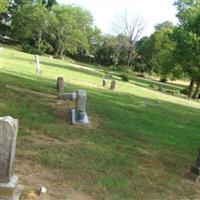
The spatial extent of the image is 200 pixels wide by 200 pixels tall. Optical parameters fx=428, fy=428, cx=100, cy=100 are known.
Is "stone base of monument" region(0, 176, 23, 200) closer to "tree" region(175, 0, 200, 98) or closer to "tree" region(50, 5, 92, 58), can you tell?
"tree" region(175, 0, 200, 98)

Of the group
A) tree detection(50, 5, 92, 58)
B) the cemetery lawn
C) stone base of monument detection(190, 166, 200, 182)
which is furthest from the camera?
tree detection(50, 5, 92, 58)

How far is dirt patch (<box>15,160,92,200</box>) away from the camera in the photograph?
20.3 ft

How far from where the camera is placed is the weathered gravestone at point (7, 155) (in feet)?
17.3

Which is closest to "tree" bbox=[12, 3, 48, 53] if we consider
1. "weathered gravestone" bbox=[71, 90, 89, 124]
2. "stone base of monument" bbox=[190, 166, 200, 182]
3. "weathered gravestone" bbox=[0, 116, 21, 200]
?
"weathered gravestone" bbox=[71, 90, 89, 124]

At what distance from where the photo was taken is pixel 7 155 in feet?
17.8

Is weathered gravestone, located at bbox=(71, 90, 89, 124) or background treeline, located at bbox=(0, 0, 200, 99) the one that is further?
background treeline, located at bbox=(0, 0, 200, 99)

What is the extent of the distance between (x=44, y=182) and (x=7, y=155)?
141 cm

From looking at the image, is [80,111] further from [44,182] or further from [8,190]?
[8,190]

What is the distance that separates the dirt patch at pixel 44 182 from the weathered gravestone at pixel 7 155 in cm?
49

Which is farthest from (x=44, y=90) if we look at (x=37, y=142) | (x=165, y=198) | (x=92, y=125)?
(x=165, y=198)

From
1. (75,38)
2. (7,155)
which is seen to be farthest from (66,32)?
(7,155)

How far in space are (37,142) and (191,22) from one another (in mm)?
34885

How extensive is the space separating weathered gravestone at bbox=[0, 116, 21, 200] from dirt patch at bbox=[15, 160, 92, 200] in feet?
1.62

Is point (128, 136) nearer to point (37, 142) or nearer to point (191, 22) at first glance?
point (37, 142)
